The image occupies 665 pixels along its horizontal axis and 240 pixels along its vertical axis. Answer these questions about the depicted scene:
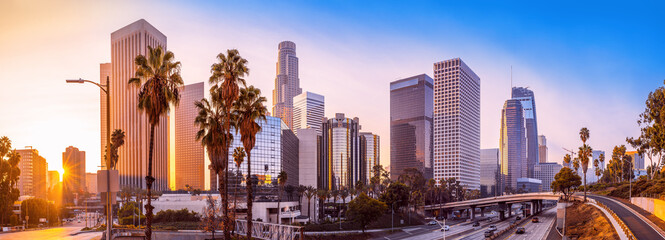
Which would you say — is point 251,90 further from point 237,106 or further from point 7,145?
point 7,145

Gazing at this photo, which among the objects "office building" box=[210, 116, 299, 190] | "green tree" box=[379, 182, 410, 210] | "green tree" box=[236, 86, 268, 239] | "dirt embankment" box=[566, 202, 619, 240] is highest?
"green tree" box=[236, 86, 268, 239]

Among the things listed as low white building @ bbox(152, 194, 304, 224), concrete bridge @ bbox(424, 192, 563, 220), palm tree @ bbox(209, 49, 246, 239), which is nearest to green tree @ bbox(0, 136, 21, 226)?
low white building @ bbox(152, 194, 304, 224)

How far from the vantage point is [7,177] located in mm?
97062

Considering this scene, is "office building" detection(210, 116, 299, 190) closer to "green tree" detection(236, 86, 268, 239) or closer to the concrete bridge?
the concrete bridge

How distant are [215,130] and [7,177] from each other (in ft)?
289

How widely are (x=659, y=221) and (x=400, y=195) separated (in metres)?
70.7

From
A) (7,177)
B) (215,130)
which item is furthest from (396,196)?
(7,177)

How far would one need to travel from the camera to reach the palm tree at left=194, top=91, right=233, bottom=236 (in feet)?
126

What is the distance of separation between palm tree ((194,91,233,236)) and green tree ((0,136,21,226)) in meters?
79.7

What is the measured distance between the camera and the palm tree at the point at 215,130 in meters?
38.3

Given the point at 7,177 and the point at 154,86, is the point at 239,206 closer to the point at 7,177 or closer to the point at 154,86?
the point at 7,177

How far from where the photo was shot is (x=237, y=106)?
39.8 meters

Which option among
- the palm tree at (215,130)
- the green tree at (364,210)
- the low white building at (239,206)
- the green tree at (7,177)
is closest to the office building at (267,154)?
the low white building at (239,206)

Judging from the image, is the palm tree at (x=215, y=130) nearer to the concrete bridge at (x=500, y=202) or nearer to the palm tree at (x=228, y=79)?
the palm tree at (x=228, y=79)
